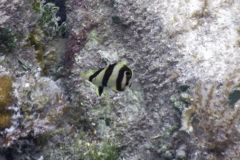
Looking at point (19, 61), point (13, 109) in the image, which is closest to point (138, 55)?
point (19, 61)

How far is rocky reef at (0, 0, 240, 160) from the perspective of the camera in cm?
442

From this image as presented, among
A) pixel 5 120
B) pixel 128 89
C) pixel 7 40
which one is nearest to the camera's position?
pixel 5 120

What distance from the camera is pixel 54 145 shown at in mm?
4625

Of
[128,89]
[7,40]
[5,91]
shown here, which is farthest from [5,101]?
[128,89]

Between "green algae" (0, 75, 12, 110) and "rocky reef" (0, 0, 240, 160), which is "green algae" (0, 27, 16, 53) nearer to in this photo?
"rocky reef" (0, 0, 240, 160)

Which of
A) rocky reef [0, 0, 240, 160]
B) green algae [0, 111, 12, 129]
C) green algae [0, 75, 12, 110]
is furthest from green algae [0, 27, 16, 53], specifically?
green algae [0, 111, 12, 129]

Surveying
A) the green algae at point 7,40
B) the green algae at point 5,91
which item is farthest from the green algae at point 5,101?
the green algae at point 7,40

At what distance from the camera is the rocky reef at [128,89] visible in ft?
14.5

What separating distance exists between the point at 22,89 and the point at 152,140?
179cm

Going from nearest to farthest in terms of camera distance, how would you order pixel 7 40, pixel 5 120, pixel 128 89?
1. pixel 5 120
2. pixel 7 40
3. pixel 128 89

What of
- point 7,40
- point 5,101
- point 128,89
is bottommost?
point 128,89

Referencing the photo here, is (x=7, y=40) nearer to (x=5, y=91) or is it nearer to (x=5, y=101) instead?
(x=5, y=91)

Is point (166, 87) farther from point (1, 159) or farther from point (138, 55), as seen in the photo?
point (1, 159)

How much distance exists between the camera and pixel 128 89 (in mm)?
5211
